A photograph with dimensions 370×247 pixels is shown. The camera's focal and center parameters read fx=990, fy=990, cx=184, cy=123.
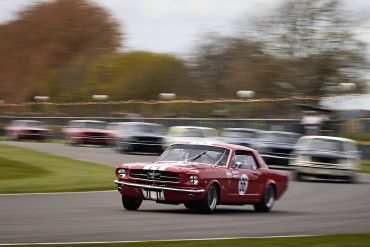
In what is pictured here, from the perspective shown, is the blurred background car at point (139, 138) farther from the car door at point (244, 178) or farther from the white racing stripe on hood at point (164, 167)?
the white racing stripe on hood at point (164, 167)

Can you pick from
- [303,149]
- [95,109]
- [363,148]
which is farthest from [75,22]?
[303,149]

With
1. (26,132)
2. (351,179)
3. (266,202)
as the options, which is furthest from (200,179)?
(26,132)

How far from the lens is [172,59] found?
98.9 meters

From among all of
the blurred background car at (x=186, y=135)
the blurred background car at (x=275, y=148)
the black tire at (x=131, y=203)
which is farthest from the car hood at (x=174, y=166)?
the blurred background car at (x=186, y=135)

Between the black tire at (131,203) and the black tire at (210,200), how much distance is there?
46.6 inches

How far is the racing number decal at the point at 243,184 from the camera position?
690 inches

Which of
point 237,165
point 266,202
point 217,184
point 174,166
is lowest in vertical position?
point 266,202

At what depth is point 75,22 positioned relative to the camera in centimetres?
11031

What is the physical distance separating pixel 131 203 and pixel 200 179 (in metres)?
1.50

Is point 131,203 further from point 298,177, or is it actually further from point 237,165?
point 298,177

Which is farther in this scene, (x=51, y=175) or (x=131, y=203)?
(x=51, y=175)

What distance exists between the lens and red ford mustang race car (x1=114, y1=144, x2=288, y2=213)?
16125 mm

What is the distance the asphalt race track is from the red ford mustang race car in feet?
0.87

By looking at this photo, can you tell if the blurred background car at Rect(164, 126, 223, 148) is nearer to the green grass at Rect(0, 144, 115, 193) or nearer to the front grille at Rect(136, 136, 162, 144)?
the front grille at Rect(136, 136, 162, 144)
